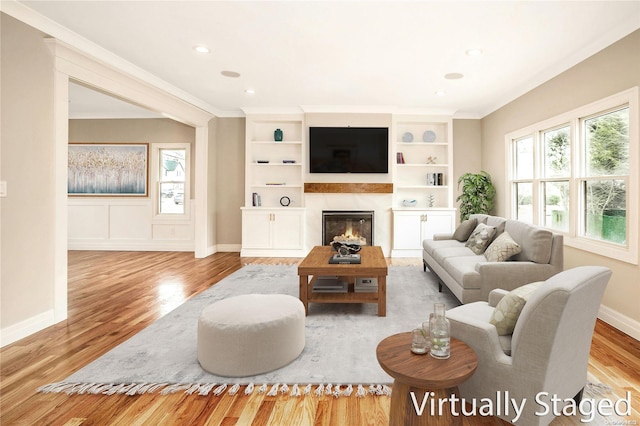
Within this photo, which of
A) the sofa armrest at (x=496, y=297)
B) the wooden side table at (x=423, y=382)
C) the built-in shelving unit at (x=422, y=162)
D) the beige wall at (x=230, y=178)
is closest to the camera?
the wooden side table at (x=423, y=382)

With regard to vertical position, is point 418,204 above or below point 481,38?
below

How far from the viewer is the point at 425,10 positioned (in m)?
2.71

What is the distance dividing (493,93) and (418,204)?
2.27 metres

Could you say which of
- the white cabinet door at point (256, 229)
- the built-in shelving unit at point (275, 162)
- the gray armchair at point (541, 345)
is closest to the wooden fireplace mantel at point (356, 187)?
the built-in shelving unit at point (275, 162)

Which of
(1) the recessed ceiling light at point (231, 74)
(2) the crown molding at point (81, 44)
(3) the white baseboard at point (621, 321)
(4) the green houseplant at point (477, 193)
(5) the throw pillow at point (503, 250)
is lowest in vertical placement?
(3) the white baseboard at point (621, 321)

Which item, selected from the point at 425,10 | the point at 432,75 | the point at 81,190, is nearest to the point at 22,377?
the point at 425,10

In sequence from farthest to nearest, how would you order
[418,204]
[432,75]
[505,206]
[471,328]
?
[418,204] < [505,206] < [432,75] < [471,328]

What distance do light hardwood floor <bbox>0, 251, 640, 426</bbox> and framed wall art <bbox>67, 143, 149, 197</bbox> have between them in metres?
3.25

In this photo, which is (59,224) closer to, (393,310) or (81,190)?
(393,310)

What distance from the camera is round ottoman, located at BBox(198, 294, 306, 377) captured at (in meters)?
1.97

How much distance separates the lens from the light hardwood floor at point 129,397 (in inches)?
63.8

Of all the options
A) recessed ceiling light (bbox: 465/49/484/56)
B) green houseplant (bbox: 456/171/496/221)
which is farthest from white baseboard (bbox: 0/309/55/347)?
green houseplant (bbox: 456/171/496/221)

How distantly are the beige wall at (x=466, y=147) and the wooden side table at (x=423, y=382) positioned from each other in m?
5.43

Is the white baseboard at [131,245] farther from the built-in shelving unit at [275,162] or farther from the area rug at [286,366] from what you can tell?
the area rug at [286,366]
